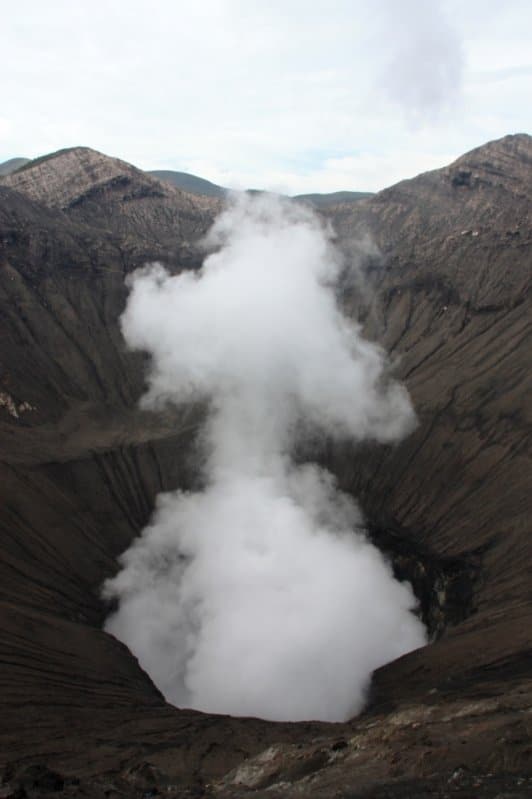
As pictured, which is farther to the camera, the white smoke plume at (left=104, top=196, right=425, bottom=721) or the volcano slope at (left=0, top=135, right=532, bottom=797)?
the white smoke plume at (left=104, top=196, right=425, bottom=721)

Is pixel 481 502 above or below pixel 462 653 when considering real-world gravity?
above

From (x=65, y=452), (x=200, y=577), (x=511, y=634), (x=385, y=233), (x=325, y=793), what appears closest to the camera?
(x=325, y=793)

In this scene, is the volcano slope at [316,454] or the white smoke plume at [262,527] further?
the white smoke plume at [262,527]

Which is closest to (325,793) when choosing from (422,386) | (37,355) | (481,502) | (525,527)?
(525,527)

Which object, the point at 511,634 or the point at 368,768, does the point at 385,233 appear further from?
the point at 368,768
